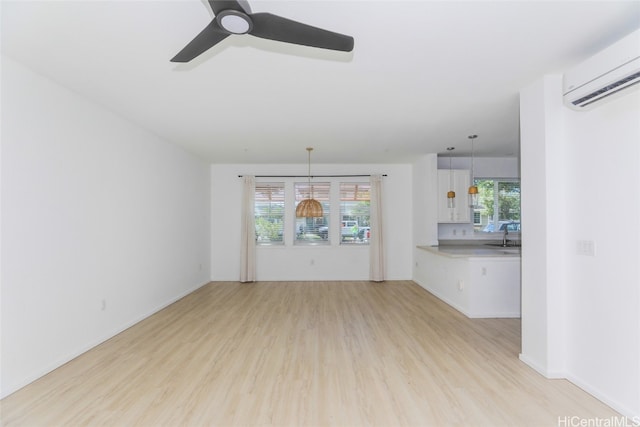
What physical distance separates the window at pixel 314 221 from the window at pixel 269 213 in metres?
0.38

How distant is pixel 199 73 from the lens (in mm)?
2398

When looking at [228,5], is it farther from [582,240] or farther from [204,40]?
[582,240]

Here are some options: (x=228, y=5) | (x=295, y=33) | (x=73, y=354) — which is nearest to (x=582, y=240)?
(x=295, y=33)

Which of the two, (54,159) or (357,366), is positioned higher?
(54,159)

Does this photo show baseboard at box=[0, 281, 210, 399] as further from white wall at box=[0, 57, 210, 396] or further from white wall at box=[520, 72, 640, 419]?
white wall at box=[520, 72, 640, 419]

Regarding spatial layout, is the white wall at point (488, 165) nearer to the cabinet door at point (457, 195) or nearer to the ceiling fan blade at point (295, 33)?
the cabinet door at point (457, 195)

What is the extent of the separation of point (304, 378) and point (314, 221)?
4.29m

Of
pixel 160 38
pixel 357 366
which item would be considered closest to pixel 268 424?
pixel 357 366

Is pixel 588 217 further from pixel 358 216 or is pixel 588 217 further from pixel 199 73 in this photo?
pixel 358 216

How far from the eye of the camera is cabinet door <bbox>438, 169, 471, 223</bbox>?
5.58 meters

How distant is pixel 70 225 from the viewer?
2795mm

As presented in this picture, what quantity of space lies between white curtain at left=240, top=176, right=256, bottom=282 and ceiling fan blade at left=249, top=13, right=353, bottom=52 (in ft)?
16.2

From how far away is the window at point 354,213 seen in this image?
6.50 meters

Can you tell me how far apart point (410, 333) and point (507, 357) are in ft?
3.23
